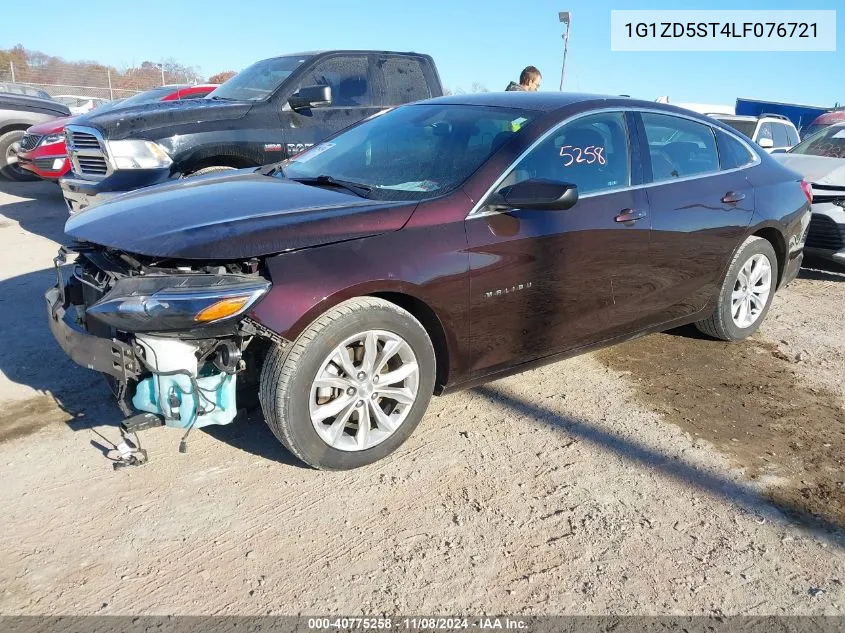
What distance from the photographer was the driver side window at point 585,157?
344 centimetres

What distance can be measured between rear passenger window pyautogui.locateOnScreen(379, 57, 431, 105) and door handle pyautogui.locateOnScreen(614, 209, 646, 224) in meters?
4.20

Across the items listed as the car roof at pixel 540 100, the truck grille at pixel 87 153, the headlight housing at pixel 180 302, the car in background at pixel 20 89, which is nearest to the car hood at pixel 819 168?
the car roof at pixel 540 100

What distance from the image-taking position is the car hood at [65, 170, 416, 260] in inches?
106

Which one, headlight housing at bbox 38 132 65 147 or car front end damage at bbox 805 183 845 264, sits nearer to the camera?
car front end damage at bbox 805 183 845 264

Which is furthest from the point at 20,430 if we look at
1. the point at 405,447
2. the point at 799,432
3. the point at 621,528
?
the point at 799,432

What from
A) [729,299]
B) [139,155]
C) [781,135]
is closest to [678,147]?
[729,299]

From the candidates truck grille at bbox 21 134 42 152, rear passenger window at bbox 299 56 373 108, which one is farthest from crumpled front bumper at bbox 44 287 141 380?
truck grille at bbox 21 134 42 152

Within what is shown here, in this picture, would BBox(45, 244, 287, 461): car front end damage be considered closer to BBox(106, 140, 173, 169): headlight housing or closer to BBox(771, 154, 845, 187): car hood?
BBox(106, 140, 173, 169): headlight housing

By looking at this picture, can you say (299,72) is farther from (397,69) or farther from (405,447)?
(405,447)

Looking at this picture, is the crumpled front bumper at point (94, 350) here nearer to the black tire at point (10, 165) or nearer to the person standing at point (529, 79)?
the person standing at point (529, 79)

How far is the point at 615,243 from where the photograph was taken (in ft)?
12.1

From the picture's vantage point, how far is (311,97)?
641 cm

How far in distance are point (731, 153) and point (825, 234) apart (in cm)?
239

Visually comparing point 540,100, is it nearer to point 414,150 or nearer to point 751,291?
point 414,150
